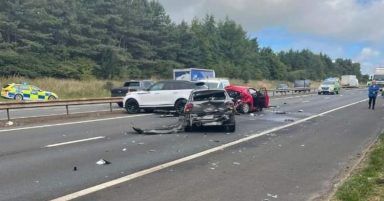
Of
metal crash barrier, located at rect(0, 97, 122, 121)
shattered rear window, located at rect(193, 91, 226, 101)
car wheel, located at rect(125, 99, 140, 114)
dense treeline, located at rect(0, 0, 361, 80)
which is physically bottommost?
car wheel, located at rect(125, 99, 140, 114)

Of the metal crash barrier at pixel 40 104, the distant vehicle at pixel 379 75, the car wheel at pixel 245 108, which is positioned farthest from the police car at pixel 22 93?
the distant vehicle at pixel 379 75

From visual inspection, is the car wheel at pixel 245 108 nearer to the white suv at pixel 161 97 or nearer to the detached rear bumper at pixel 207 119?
the white suv at pixel 161 97

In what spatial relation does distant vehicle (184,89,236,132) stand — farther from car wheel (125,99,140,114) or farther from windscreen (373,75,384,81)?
windscreen (373,75,384,81)

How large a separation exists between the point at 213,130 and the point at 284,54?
139 metres

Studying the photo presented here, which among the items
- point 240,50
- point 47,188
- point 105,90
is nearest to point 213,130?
point 47,188

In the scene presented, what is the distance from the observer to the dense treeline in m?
52.3

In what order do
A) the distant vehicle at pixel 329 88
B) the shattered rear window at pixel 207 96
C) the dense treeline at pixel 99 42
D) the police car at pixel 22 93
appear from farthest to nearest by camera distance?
the distant vehicle at pixel 329 88, the dense treeline at pixel 99 42, the police car at pixel 22 93, the shattered rear window at pixel 207 96

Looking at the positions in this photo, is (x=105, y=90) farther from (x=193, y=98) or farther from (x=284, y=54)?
(x=284, y=54)

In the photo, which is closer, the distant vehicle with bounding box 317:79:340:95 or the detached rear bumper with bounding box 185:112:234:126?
the detached rear bumper with bounding box 185:112:234:126

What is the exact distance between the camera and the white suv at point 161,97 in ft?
82.1

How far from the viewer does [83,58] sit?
57781 millimetres

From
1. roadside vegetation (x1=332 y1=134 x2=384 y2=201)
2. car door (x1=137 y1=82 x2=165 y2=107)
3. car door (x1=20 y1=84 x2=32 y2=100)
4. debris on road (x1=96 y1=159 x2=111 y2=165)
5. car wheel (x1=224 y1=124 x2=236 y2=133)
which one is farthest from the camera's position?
car door (x1=20 y1=84 x2=32 y2=100)

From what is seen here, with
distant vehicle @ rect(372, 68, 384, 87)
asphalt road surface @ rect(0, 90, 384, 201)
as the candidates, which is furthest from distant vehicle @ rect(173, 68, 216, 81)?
asphalt road surface @ rect(0, 90, 384, 201)

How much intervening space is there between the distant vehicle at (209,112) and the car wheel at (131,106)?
924 centimetres
